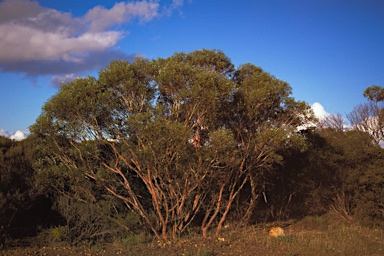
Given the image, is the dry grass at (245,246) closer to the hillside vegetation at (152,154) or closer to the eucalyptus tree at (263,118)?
the hillside vegetation at (152,154)

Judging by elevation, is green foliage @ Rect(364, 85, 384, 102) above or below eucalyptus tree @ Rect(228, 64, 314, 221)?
above

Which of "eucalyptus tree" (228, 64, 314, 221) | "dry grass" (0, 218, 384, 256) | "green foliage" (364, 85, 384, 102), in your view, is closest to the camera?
"dry grass" (0, 218, 384, 256)

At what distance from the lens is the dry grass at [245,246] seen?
969cm

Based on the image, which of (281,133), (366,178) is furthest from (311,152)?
(281,133)

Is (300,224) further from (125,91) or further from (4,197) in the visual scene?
(4,197)

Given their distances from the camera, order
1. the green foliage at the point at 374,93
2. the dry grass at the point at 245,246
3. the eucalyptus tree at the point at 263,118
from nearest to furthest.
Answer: the dry grass at the point at 245,246 < the eucalyptus tree at the point at 263,118 < the green foliage at the point at 374,93

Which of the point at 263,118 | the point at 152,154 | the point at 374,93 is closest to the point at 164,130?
the point at 152,154

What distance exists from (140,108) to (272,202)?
31.3ft

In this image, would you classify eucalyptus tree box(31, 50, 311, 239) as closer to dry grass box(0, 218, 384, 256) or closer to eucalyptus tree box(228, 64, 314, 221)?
eucalyptus tree box(228, 64, 314, 221)

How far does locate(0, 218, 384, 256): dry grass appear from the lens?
381 inches

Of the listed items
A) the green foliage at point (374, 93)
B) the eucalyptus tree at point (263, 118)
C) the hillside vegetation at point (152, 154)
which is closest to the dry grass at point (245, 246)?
the hillside vegetation at point (152, 154)

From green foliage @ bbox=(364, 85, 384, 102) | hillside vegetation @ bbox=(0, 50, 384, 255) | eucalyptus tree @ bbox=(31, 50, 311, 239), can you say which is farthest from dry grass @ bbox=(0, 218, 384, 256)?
green foliage @ bbox=(364, 85, 384, 102)

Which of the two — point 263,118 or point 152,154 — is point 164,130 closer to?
point 152,154

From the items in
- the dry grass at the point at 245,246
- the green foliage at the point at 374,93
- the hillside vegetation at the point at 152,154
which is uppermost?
the green foliage at the point at 374,93
